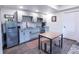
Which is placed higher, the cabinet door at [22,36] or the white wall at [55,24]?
the white wall at [55,24]

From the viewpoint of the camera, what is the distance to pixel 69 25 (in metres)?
4.57

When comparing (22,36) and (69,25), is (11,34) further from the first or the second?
(69,25)

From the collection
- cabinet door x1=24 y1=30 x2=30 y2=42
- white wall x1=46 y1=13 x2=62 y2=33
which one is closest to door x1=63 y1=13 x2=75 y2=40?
white wall x1=46 y1=13 x2=62 y2=33

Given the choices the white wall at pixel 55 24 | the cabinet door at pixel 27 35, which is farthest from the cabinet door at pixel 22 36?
the white wall at pixel 55 24

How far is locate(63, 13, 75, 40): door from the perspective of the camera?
437 centimetres

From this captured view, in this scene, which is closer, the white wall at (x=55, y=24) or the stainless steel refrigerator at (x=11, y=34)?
the stainless steel refrigerator at (x=11, y=34)

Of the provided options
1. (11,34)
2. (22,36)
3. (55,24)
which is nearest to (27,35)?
(22,36)

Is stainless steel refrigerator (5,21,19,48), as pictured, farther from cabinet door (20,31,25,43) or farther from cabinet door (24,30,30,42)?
cabinet door (24,30,30,42)

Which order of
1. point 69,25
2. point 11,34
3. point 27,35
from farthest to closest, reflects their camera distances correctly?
point 69,25
point 27,35
point 11,34

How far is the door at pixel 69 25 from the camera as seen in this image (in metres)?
4.37

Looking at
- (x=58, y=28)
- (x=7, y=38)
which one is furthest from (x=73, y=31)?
(x=7, y=38)

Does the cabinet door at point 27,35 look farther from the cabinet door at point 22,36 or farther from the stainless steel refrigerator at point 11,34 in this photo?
the stainless steel refrigerator at point 11,34

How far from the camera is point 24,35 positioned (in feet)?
13.2
